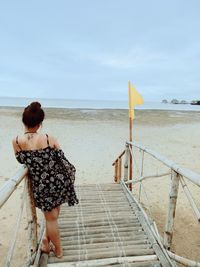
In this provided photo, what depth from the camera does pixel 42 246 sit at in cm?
295

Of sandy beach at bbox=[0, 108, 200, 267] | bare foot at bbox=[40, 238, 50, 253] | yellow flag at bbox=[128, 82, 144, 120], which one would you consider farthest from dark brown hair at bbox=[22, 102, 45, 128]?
yellow flag at bbox=[128, 82, 144, 120]

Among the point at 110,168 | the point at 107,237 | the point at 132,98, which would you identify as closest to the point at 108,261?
the point at 107,237

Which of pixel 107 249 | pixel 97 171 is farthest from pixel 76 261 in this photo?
pixel 97 171

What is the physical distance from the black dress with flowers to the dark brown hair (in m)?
0.24

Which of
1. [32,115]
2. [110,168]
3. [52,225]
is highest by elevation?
[32,115]

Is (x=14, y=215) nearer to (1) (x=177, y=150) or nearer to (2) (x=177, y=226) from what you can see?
(2) (x=177, y=226)

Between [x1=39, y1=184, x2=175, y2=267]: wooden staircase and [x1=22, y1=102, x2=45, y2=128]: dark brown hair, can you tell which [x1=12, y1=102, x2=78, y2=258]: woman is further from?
[x1=39, y1=184, x2=175, y2=267]: wooden staircase

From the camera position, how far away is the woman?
98.8 inches

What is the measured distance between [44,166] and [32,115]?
48cm

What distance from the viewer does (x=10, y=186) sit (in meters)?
2.11

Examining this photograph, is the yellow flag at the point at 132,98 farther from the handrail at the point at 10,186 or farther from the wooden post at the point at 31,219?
the handrail at the point at 10,186

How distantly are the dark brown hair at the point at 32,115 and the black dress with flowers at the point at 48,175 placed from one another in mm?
243

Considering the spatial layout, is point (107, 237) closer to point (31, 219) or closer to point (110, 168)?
point (31, 219)

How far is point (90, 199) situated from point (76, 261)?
2.34 metres
